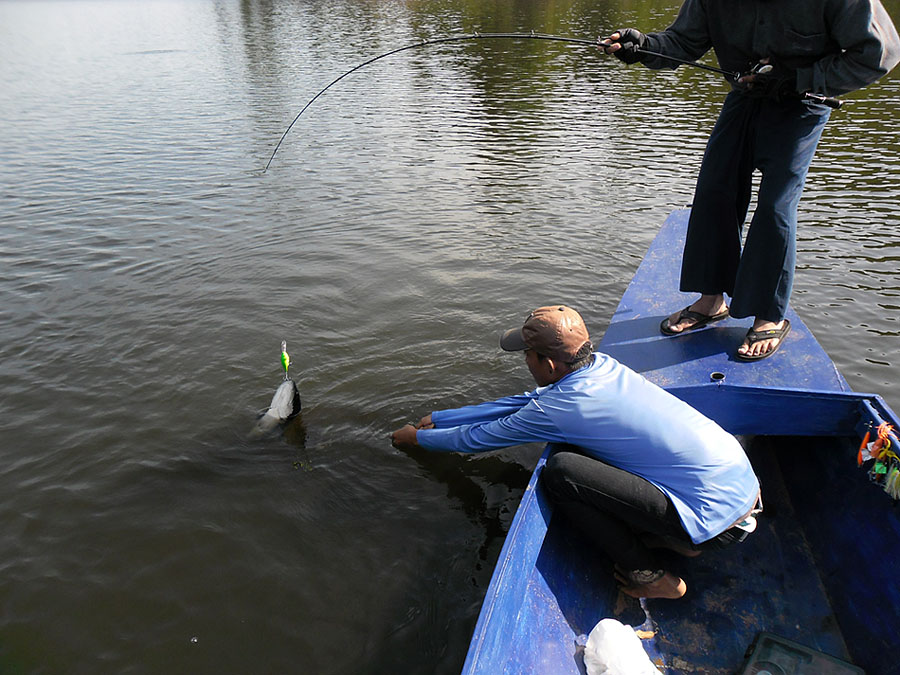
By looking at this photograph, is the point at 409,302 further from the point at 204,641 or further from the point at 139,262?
the point at 204,641

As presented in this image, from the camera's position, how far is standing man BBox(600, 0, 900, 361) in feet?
11.8

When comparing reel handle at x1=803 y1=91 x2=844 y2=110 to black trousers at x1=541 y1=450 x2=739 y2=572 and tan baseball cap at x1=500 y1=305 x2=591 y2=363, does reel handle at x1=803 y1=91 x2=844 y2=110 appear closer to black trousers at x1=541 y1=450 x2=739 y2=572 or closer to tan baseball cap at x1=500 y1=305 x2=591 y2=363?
tan baseball cap at x1=500 y1=305 x2=591 y2=363

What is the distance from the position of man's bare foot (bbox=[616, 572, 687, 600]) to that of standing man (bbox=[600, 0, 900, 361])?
163 centimetres

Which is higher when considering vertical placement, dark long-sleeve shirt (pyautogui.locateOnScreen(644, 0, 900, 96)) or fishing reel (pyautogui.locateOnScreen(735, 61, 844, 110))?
dark long-sleeve shirt (pyautogui.locateOnScreen(644, 0, 900, 96))

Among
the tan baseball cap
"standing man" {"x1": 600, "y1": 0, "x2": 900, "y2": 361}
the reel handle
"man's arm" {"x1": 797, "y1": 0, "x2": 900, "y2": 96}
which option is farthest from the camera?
the reel handle

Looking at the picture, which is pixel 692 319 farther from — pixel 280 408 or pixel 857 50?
pixel 280 408

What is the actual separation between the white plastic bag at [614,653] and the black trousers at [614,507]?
398 mm

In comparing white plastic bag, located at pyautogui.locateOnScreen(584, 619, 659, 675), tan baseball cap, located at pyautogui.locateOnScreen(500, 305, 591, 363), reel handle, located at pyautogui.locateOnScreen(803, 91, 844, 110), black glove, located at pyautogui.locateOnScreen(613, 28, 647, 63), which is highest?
black glove, located at pyautogui.locateOnScreen(613, 28, 647, 63)

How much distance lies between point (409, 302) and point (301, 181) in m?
5.48

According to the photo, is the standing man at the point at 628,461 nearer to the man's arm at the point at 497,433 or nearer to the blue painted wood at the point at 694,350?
the man's arm at the point at 497,433

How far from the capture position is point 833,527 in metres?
3.55

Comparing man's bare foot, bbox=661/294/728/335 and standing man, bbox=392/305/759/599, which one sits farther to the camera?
man's bare foot, bbox=661/294/728/335

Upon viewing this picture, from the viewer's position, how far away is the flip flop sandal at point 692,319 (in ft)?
15.4

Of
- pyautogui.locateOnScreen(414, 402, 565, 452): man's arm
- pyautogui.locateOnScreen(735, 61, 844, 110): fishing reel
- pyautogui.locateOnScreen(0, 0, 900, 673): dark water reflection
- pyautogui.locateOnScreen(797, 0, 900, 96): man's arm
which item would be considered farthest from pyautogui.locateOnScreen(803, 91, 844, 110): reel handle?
pyautogui.locateOnScreen(0, 0, 900, 673): dark water reflection
